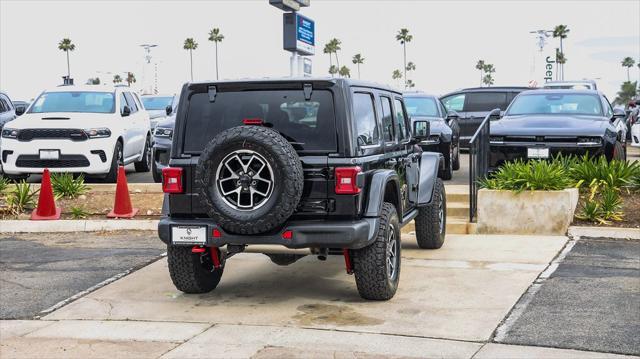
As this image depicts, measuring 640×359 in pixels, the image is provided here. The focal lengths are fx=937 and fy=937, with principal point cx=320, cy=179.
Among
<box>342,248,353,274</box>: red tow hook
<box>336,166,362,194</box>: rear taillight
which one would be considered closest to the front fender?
<box>342,248,353,274</box>: red tow hook

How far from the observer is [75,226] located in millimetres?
12633

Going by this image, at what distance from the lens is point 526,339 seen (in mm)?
6598

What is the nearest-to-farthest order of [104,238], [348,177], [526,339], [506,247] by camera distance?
[526,339] → [348,177] → [506,247] → [104,238]

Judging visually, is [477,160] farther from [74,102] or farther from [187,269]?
[74,102]

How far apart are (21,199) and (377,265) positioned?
7711 mm

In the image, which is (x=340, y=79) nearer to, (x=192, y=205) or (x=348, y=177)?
(x=348, y=177)

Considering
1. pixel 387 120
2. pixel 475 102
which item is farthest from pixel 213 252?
pixel 475 102

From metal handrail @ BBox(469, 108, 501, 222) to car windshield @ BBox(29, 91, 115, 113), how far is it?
24.4 feet

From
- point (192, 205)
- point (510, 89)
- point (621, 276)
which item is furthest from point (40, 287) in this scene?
point (510, 89)

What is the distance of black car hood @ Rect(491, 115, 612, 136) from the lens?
13.9 meters

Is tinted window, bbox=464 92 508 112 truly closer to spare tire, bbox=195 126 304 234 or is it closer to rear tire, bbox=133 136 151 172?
rear tire, bbox=133 136 151 172

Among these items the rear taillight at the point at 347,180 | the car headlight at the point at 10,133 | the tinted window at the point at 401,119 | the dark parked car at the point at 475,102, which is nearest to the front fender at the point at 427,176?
the tinted window at the point at 401,119

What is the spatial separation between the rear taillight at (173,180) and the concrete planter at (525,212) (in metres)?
5.22

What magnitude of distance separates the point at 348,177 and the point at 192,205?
1332mm
